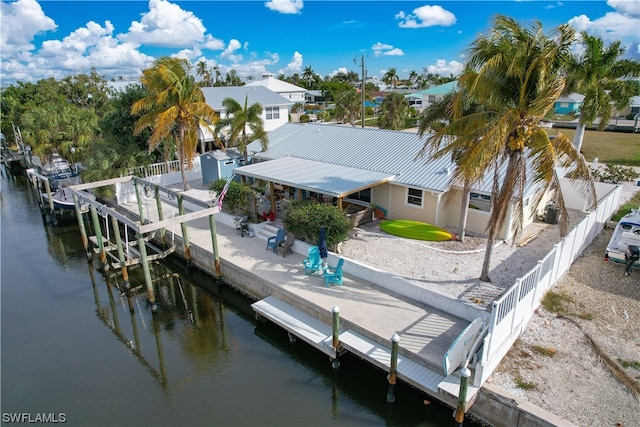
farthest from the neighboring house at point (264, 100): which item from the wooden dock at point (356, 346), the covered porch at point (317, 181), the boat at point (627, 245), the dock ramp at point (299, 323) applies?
the boat at point (627, 245)

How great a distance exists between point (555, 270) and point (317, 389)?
8481mm

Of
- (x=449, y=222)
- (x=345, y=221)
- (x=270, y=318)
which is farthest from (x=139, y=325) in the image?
(x=449, y=222)

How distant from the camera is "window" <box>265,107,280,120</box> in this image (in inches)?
1454

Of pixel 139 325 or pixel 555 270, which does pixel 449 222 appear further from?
pixel 139 325

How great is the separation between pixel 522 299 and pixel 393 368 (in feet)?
12.9

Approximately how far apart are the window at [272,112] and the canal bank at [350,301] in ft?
67.9

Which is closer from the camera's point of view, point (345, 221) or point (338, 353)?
point (338, 353)

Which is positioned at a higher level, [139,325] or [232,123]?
[232,123]

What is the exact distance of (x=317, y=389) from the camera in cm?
1100

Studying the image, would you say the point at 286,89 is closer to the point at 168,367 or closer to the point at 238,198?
the point at 238,198

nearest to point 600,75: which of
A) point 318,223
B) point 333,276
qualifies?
point 318,223

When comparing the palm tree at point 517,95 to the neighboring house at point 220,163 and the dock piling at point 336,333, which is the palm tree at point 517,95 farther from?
the neighboring house at point 220,163

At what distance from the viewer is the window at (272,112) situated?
1454 inches

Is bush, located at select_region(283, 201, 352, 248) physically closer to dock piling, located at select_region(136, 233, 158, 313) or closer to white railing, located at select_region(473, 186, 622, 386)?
dock piling, located at select_region(136, 233, 158, 313)
